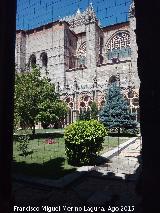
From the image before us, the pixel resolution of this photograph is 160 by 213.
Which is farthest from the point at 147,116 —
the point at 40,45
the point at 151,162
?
the point at 40,45

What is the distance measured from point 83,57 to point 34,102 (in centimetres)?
2730

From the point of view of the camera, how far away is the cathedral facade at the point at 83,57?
37.0 metres

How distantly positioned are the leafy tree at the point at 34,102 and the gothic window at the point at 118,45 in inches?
969

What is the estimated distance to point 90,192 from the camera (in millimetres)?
6891

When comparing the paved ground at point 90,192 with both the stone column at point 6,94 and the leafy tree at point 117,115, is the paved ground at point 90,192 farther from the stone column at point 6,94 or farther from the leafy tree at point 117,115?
the leafy tree at point 117,115

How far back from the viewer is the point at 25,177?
26.6ft

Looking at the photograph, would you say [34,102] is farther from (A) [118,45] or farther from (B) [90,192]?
(A) [118,45]

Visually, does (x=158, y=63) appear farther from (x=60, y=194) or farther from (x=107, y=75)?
(x=107, y=75)

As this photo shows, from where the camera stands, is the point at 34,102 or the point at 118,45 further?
the point at 118,45

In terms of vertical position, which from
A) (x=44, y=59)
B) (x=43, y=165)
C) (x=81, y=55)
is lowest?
(x=43, y=165)

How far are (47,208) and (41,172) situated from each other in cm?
328

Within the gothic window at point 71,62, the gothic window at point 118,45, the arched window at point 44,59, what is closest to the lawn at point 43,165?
the gothic window at point 71,62

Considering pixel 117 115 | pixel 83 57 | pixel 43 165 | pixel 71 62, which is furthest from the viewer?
pixel 83 57

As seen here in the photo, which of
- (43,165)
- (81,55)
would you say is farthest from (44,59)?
(43,165)
